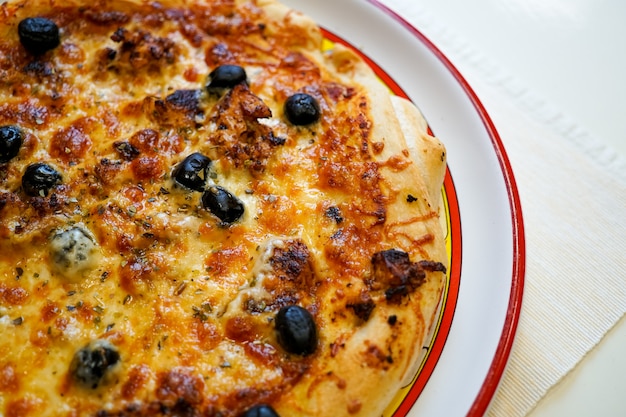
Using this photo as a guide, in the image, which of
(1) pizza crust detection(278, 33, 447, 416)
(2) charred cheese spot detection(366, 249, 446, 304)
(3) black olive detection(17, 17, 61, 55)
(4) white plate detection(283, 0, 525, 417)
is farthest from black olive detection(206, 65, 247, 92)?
(2) charred cheese spot detection(366, 249, 446, 304)

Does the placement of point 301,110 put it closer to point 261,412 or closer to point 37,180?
point 37,180

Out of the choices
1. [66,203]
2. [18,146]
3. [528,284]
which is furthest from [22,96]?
[528,284]

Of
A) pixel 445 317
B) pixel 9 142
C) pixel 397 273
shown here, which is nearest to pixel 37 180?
pixel 9 142

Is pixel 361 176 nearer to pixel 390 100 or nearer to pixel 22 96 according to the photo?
pixel 390 100

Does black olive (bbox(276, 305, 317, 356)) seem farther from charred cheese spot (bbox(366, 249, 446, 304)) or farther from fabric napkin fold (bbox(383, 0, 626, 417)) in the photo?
fabric napkin fold (bbox(383, 0, 626, 417))

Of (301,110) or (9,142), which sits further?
(301,110)

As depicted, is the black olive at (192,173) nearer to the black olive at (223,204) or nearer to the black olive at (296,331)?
the black olive at (223,204)
